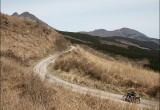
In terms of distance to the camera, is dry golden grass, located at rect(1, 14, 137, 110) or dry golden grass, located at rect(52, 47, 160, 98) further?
dry golden grass, located at rect(52, 47, 160, 98)

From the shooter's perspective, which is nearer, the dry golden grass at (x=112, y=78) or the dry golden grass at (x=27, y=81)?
the dry golden grass at (x=27, y=81)

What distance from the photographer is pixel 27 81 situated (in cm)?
611

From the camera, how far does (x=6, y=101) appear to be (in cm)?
404

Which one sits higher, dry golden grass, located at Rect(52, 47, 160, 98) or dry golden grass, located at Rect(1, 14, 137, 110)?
dry golden grass, located at Rect(1, 14, 137, 110)

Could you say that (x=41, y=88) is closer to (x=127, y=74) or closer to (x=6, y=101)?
(x=6, y=101)

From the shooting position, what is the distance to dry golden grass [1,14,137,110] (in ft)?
13.6

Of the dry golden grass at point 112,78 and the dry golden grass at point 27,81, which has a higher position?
the dry golden grass at point 27,81

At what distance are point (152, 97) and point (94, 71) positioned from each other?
14.9 feet

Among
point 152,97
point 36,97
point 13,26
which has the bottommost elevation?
point 152,97

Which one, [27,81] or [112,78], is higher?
[27,81]

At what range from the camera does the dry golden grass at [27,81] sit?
414 centimetres

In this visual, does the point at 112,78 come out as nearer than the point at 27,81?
No

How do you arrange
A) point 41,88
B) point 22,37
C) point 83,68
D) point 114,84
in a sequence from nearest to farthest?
point 41,88, point 114,84, point 83,68, point 22,37

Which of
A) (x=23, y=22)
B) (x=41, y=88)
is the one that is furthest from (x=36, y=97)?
(x=23, y=22)
